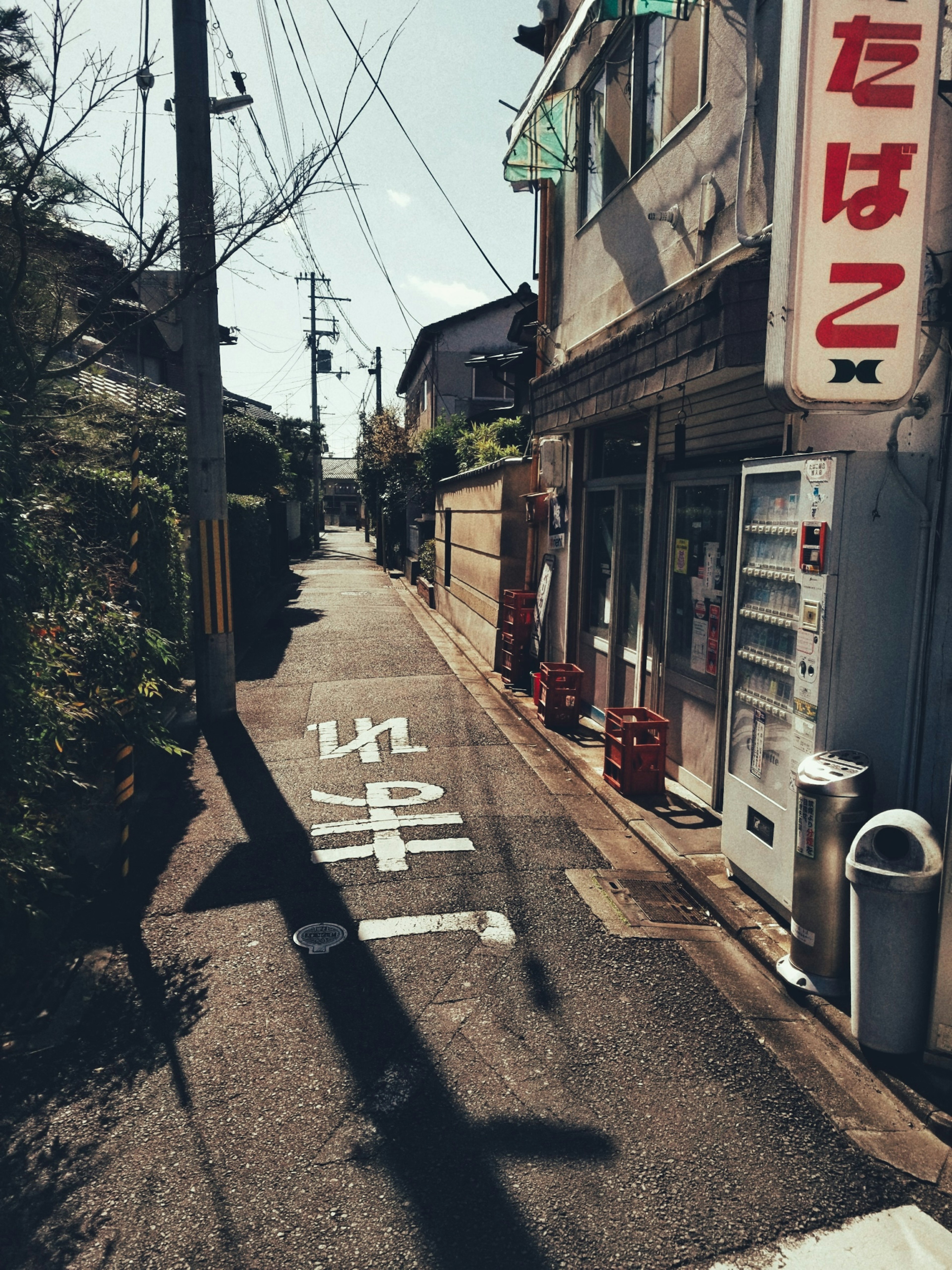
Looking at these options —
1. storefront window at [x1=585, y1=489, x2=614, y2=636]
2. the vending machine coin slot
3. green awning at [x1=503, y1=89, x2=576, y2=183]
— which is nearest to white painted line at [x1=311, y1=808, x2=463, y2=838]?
storefront window at [x1=585, y1=489, x2=614, y2=636]

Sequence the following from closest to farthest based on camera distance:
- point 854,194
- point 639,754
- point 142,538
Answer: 1. point 854,194
2. point 639,754
3. point 142,538

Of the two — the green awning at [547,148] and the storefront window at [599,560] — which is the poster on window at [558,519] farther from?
the green awning at [547,148]

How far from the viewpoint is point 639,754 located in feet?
23.7

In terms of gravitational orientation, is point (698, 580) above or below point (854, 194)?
below

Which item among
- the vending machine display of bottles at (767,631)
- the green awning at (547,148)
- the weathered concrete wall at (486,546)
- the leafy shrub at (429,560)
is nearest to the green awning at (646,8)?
the green awning at (547,148)

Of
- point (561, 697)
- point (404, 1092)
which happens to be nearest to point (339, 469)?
point (561, 697)

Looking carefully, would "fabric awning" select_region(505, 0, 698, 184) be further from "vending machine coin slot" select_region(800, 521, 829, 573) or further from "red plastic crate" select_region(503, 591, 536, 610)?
"red plastic crate" select_region(503, 591, 536, 610)

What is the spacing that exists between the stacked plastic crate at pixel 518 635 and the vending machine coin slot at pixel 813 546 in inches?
286

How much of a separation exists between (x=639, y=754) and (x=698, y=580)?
159cm

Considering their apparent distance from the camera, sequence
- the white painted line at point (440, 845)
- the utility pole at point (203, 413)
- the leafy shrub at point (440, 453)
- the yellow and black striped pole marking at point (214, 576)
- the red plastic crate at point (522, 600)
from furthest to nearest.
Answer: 1. the leafy shrub at point (440, 453)
2. the red plastic crate at point (522, 600)
3. the yellow and black striped pole marking at point (214, 576)
4. the utility pole at point (203, 413)
5. the white painted line at point (440, 845)

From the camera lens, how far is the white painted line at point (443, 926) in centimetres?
486

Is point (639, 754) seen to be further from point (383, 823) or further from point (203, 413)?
point (203, 413)

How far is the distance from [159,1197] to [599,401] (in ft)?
23.5

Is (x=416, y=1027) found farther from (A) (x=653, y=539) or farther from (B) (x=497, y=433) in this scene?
(B) (x=497, y=433)
